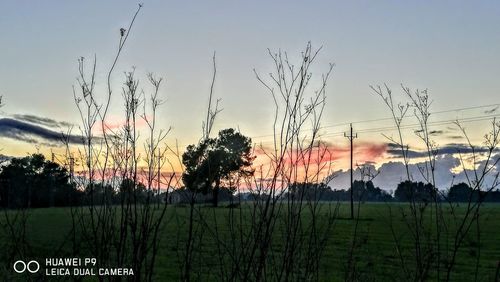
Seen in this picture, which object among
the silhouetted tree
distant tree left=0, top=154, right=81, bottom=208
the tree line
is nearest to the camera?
the tree line

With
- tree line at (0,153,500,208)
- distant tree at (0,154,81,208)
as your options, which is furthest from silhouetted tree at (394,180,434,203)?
distant tree at (0,154,81,208)

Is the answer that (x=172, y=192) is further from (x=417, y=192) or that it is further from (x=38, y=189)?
(x=417, y=192)

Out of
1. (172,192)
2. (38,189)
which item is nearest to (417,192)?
(172,192)

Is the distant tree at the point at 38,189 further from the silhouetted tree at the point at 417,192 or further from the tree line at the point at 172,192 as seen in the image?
the silhouetted tree at the point at 417,192

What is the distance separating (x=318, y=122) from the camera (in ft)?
11.1

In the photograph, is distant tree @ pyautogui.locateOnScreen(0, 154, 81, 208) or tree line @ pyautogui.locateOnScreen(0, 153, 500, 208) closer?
tree line @ pyautogui.locateOnScreen(0, 153, 500, 208)

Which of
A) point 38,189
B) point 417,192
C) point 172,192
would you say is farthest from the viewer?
point 38,189

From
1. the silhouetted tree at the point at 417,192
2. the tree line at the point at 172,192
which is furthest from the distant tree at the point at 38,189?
the silhouetted tree at the point at 417,192

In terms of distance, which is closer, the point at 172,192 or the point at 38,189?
the point at 172,192

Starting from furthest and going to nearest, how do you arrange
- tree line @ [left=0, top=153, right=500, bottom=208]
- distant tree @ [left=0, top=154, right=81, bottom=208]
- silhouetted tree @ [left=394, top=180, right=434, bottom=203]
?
distant tree @ [left=0, top=154, right=81, bottom=208]
silhouetted tree @ [left=394, top=180, right=434, bottom=203]
tree line @ [left=0, top=153, right=500, bottom=208]

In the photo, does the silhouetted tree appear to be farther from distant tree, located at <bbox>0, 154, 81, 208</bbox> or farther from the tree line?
distant tree, located at <bbox>0, 154, 81, 208</bbox>

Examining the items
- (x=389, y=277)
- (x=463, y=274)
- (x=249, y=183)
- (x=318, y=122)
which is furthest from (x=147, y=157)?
(x=463, y=274)

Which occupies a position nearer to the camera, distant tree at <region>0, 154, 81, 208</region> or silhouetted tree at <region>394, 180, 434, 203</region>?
silhouetted tree at <region>394, 180, 434, 203</region>

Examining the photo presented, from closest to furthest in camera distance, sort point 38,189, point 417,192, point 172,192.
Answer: point 172,192 < point 417,192 < point 38,189
